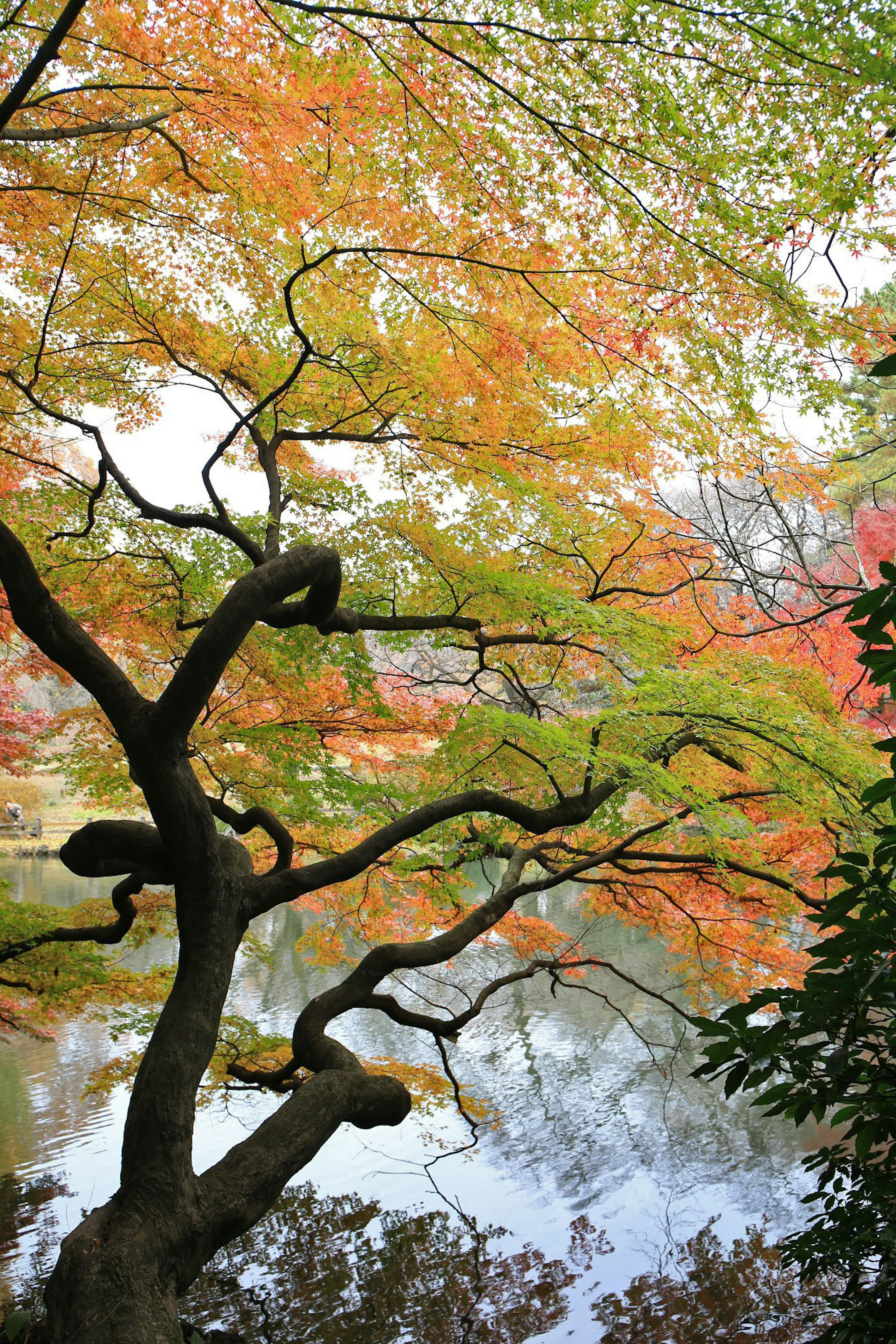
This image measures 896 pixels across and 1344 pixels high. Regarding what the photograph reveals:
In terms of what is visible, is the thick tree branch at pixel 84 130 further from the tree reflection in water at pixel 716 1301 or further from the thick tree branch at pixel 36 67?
the tree reflection in water at pixel 716 1301

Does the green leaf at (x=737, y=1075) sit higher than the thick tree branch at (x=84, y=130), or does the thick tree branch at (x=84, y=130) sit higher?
the thick tree branch at (x=84, y=130)

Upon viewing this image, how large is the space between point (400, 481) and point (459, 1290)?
5689 mm

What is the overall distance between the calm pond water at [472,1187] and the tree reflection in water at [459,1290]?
0.02 metres

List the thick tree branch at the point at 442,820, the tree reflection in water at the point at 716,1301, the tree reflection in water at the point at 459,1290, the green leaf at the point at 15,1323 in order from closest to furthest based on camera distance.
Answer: the green leaf at the point at 15,1323
the thick tree branch at the point at 442,820
the tree reflection in water at the point at 716,1301
the tree reflection in water at the point at 459,1290

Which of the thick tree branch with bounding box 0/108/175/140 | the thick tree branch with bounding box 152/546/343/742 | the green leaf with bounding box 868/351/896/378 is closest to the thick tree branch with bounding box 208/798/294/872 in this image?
the thick tree branch with bounding box 152/546/343/742

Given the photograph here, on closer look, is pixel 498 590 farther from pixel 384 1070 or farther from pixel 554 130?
pixel 384 1070

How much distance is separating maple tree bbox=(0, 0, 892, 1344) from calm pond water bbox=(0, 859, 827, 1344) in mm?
1437

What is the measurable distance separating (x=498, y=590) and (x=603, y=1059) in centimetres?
734

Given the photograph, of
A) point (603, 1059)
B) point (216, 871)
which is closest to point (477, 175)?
point (216, 871)

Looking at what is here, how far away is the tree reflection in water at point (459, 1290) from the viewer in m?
5.05

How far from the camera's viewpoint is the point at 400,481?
6.23 m

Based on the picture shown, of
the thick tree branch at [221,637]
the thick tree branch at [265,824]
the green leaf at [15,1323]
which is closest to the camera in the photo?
the green leaf at [15,1323]

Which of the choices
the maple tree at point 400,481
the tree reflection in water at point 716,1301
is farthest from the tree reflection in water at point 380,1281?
the maple tree at point 400,481

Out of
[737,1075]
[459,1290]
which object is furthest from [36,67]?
[459,1290]
